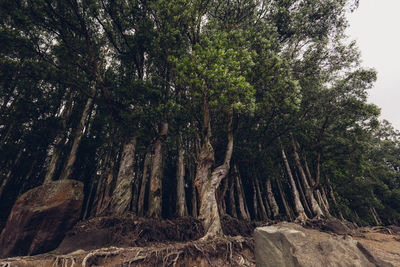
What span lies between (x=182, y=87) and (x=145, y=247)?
8475 mm

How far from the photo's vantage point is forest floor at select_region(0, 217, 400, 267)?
569 centimetres

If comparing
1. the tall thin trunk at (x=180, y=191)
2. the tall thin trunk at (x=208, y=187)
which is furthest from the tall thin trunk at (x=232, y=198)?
the tall thin trunk at (x=208, y=187)

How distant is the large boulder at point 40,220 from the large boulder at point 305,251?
8513mm

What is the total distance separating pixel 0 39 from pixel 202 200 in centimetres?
1354

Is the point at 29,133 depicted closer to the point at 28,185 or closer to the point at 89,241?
the point at 28,185

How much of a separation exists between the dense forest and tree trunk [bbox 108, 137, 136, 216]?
0.21ft

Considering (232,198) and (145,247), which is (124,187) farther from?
(232,198)

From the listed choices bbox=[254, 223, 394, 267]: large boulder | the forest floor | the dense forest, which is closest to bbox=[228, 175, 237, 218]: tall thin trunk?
the dense forest

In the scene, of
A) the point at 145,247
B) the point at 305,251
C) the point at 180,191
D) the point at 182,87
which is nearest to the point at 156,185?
the point at 180,191

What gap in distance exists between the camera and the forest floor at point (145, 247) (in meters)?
5.69

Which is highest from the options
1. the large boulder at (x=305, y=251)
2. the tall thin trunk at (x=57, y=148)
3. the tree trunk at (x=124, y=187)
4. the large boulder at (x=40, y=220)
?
the tall thin trunk at (x=57, y=148)

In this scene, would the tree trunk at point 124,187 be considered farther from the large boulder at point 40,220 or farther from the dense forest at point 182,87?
the large boulder at point 40,220

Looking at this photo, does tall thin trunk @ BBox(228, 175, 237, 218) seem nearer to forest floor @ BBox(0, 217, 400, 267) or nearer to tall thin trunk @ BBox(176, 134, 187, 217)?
tall thin trunk @ BBox(176, 134, 187, 217)

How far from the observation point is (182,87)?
1124 cm
